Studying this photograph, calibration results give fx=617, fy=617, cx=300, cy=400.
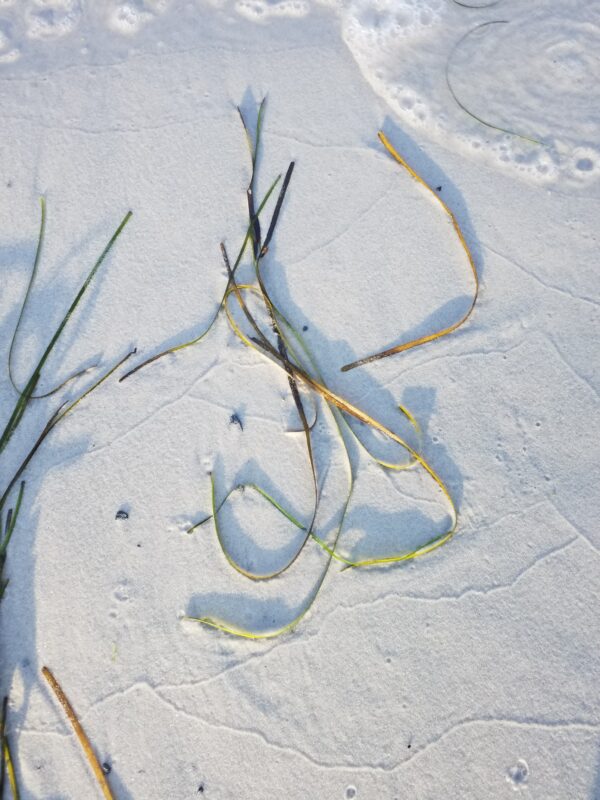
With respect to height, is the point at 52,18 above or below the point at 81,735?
above

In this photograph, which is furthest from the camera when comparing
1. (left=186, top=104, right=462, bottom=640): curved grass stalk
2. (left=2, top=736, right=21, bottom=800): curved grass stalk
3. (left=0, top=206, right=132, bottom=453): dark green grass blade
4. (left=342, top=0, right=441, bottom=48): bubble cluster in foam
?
(left=342, top=0, right=441, bottom=48): bubble cluster in foam

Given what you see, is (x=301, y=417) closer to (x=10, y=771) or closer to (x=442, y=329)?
(x=442, y=329)

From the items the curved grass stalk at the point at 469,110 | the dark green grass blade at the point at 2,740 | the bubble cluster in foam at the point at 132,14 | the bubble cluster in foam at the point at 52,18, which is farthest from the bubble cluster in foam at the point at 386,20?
the dark green grass blade at the point at 2,740

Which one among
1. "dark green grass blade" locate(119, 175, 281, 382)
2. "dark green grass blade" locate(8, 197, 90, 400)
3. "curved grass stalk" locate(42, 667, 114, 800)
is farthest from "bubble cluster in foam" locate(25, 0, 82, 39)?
"curved grass stalk" locate(42, 667, 114, 800)

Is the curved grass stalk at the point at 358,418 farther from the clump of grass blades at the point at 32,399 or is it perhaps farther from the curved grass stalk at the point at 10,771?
the curved grass stalk at the point at 10,771

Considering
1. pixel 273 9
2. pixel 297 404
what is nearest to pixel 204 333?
pixel 297 404

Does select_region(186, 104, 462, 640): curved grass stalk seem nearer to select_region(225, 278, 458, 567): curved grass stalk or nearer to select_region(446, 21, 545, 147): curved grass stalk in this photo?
select_region(225, 278, 458, 567): curved grass stalk
